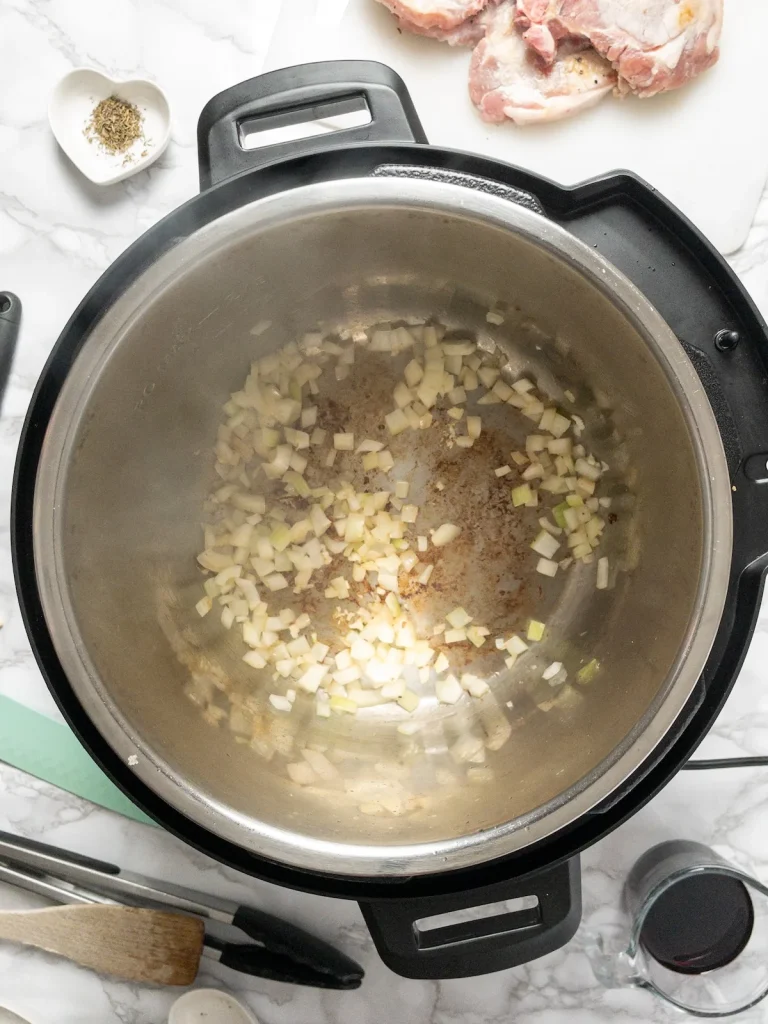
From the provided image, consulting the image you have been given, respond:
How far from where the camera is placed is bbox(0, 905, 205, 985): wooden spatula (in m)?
1.11

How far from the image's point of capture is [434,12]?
1110mm

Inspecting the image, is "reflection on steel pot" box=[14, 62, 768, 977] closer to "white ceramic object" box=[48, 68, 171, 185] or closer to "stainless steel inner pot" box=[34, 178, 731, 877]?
"stainless steel inner pot" box=[34, 178, 731, 877]

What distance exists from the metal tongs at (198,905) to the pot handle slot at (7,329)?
2.18 ft

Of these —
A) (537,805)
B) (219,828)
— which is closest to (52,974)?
(219,828)

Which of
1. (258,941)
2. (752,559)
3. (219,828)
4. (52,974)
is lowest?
(52,974)

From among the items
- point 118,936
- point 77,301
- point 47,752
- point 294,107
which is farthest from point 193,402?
point 118,936

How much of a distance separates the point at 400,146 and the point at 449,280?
24 cm

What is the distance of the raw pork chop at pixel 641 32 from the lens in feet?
3.57

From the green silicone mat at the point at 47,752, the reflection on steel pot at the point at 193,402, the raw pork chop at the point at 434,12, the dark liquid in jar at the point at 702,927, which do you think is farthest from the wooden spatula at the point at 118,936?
the raw pork chop at the point at 434,12

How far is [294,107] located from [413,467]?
1.72 feet

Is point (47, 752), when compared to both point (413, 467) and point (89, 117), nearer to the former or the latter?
point (413, 467)

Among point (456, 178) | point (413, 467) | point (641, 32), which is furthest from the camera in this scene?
point (413, 467)

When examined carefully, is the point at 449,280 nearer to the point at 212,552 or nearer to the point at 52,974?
the point at 212,552

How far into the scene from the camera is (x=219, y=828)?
86cm
